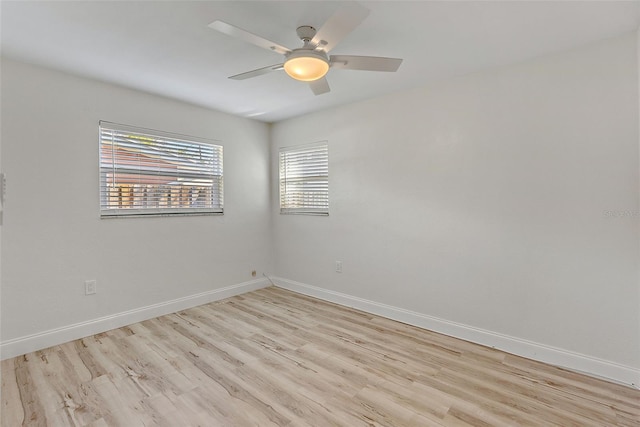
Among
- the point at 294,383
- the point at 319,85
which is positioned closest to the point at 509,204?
the point at 319,85

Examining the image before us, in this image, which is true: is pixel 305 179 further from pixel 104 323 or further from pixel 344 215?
pixel 104 323

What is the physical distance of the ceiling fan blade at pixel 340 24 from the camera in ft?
4.63

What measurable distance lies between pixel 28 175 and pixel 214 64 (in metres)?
1.75

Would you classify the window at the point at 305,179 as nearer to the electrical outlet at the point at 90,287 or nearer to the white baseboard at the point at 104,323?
the white baseboard at the point at 104,323

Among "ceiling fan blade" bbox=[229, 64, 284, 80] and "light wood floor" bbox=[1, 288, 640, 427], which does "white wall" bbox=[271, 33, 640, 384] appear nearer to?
"light wood floor" bbox=[1, 288, 640, 427]

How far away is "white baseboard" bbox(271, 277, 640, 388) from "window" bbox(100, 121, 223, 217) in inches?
79.1

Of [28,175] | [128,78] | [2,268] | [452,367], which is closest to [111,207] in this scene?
[28,175]

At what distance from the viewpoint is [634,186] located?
199cm

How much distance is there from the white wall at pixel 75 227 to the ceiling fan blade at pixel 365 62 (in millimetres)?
2247

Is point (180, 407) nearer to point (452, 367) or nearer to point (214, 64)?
point (452, 367)

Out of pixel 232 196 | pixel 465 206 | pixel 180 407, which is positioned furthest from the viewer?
pixel 232 196

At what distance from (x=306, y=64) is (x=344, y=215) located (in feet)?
6.61

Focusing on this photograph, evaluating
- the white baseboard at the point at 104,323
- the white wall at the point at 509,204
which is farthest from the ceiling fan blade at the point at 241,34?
the white baseboard at the point at 104,323

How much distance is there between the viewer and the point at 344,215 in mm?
3568
